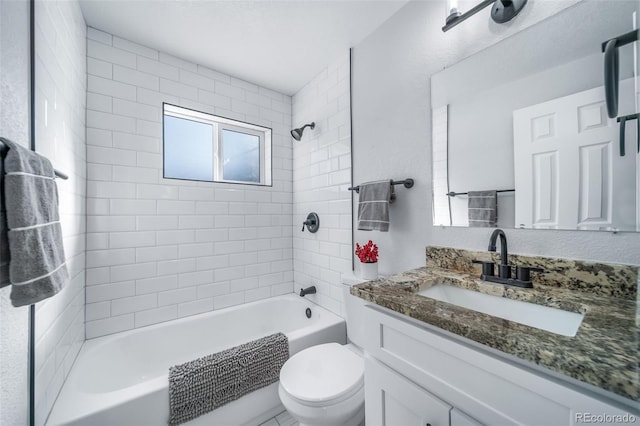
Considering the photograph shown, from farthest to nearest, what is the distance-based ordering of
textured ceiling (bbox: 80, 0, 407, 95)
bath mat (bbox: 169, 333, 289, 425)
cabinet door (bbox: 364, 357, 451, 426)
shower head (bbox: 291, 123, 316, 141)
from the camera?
1. shower head (bbox: 291, 123, 316, 141)
2. textured ceiling (bbox: 80, 0, 407, 95)
3. bath mat (bbox: 169, 333, 289, 425)
4. cabinet door (bbox: 364, 357, 451, 426)

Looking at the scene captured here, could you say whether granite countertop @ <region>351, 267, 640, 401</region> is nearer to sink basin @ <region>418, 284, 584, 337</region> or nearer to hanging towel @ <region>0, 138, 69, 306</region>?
sink basin @ <region>418, 284, 584, 337</region>

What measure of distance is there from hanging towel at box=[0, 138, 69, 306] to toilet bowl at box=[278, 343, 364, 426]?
1.06m

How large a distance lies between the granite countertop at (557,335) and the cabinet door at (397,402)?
230 mm

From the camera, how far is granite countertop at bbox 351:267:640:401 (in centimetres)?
47

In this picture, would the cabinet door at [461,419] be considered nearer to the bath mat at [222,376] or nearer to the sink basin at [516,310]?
the sink basin at [516,310]

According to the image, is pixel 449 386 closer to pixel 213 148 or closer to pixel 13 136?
pixel 13 136

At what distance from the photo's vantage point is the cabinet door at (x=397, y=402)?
0.73m

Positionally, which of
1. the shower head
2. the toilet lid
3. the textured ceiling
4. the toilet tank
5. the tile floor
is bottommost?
the tile floor

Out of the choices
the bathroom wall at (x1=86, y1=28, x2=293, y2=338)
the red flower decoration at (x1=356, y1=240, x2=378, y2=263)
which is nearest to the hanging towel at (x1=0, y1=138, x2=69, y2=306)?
the bathroom wall at (x1=86, y1=28, x2=293, y2=338)

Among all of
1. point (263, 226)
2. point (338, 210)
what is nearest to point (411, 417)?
point (338, 210)

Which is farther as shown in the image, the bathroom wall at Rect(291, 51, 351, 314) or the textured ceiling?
the bathroom wall at Rect(291, 51, 351, 314)

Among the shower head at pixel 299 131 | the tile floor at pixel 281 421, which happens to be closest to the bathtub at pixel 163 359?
the tile floor at pixel 281 421

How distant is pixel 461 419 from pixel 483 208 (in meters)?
0.90

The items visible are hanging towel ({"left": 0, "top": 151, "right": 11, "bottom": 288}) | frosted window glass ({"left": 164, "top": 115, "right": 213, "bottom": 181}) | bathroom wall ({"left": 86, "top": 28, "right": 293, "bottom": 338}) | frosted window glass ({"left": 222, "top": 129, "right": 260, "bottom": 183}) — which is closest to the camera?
hanging towel ({"left": 0, "top": 151, "right": 11, "bottom": 288})
